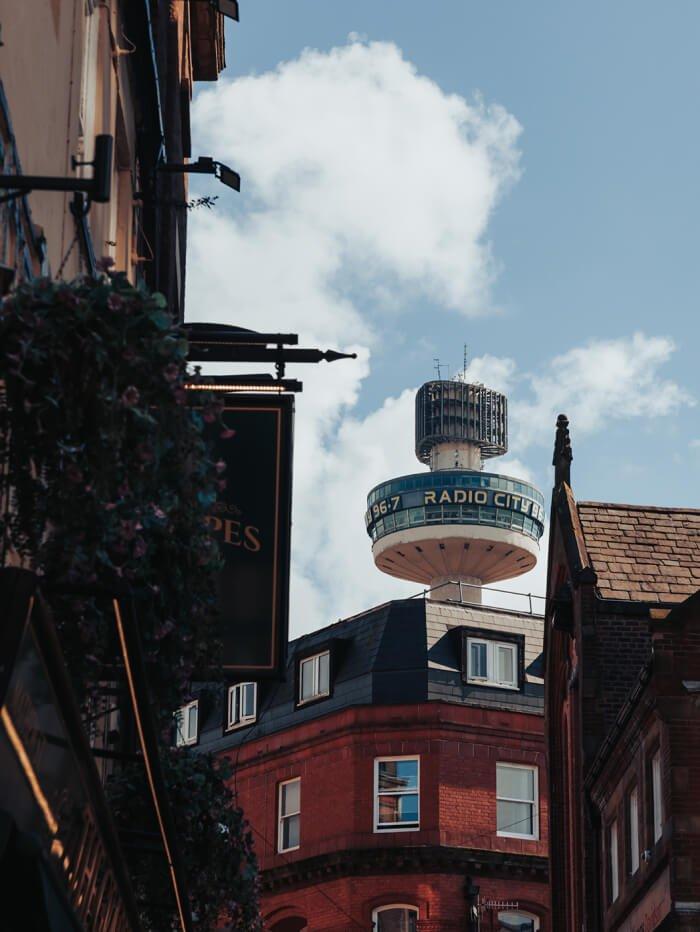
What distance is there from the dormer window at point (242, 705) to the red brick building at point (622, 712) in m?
19.0

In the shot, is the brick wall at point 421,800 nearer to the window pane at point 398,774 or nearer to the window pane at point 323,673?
the window pane at point 398,774

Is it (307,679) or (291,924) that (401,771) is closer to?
(307,679)

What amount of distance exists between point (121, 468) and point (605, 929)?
21905 millimetres

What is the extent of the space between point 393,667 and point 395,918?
7.03 m

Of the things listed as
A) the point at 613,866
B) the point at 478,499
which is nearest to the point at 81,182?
the point at 613,866

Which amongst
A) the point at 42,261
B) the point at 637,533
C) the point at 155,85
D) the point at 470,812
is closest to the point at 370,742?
the point at 470,812

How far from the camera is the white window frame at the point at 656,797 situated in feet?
75.1

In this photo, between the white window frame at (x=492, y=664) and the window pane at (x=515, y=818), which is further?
the white window frame at (x=492, y=664)

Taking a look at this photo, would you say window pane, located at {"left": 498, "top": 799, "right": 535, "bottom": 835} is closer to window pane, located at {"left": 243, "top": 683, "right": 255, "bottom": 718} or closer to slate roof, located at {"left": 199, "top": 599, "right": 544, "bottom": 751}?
slate roof, located at {"left": 199, "top": 599, "right": 544, "bottom": 751}

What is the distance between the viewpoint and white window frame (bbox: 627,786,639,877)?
25.0 metres

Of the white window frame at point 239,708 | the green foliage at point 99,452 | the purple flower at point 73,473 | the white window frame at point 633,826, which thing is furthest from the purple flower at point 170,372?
the white window frame at point 239,708

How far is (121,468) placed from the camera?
7719 mm

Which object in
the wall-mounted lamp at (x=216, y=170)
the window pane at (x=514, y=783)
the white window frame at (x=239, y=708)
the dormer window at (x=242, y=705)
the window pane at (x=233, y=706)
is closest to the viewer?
the wall-mounted lamp at (x=216, y=170)

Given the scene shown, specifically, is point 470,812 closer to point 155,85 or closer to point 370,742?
point 370,742
